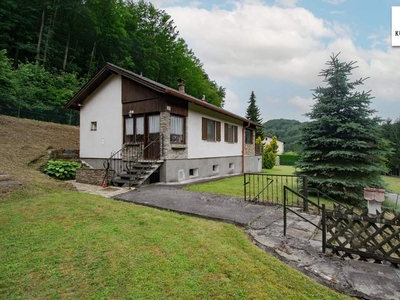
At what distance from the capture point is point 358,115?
8.49 metres

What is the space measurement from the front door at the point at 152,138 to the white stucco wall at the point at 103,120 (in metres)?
1.71

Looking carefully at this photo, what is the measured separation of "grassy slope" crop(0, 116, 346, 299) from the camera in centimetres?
246

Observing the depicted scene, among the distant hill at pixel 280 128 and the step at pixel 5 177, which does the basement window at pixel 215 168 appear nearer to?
the step at pixel 5 177

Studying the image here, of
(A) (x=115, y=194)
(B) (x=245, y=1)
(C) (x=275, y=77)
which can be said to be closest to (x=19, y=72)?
(A) (x=115, y=194)

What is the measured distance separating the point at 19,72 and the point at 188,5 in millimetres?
13145

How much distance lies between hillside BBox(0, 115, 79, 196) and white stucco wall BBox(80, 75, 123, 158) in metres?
1.94

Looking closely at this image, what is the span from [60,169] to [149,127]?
4.67m

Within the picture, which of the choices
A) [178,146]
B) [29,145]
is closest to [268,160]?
[178,146]

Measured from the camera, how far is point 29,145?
38.7 ft

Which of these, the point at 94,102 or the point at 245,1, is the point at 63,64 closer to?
the point at 94,102

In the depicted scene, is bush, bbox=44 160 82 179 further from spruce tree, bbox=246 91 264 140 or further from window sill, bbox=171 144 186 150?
spruce tree, bbox=246 91 264 140

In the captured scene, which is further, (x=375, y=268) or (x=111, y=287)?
(x=375, y=268)

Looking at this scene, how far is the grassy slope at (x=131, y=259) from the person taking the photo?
246 centimetres

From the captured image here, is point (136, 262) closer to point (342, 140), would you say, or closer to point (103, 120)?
point (342, 140)
